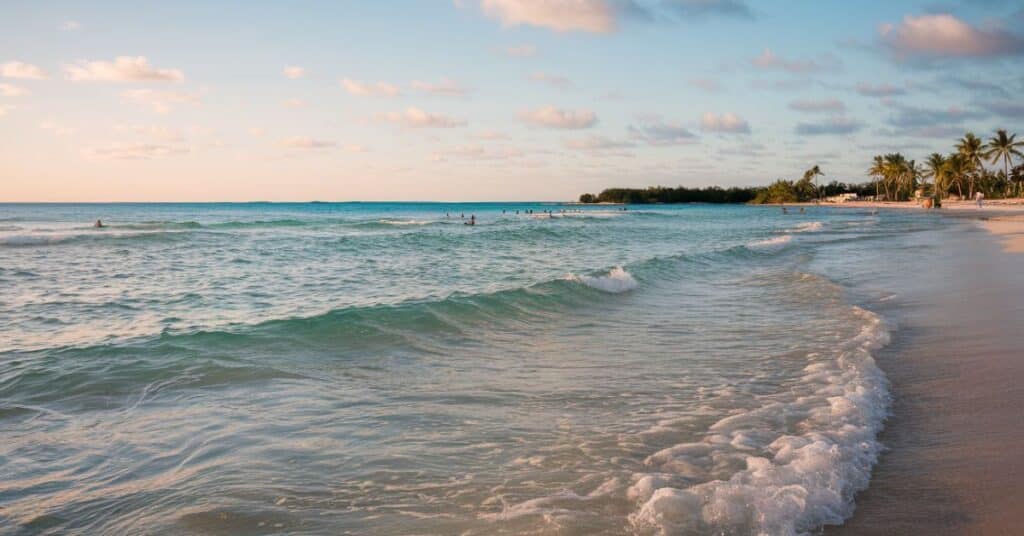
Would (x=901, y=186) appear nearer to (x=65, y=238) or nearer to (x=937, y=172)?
(x=937, y=172)

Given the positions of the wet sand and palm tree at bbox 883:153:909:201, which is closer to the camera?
the wet sand

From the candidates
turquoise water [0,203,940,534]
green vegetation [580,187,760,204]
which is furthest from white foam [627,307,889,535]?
green vegetation [580,187,760,204]

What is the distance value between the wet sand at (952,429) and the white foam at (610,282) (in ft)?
19.4

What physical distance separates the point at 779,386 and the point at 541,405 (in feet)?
7.87

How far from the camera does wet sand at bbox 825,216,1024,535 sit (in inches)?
138

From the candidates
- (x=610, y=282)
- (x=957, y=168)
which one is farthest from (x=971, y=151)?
(x=610, y=282)

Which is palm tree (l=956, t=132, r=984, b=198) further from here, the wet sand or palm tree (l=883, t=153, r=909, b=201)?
the wet sand

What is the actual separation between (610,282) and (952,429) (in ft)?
33.3

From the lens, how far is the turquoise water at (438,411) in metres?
3.78

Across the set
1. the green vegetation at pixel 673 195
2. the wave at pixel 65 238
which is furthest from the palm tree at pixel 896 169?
the wave at pixel 65 238

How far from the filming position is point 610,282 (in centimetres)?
1494

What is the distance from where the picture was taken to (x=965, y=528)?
335cm

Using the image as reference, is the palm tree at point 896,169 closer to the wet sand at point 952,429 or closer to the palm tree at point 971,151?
the palm tree at point 971,151

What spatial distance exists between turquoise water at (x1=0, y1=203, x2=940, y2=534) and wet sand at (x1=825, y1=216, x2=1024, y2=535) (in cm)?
21
